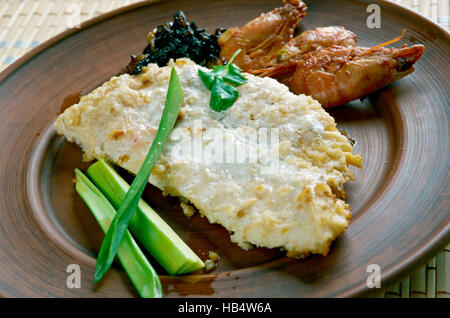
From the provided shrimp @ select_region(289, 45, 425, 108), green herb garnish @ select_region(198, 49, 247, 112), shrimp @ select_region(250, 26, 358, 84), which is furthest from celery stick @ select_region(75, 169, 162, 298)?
shrimp @ select_region(289, 45, 425, 108)

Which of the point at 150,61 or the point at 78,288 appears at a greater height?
the point at 150,61

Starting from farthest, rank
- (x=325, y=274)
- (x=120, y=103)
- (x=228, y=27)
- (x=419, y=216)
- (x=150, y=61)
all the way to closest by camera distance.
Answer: (x=228, y=27)
(x=150, y=61)
(x=120, y=103)
(x=419, y=216)
(x=325, y=274)

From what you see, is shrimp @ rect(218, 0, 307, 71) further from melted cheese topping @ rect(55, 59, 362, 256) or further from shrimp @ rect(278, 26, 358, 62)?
melted cheese topping @ rect(55, 59, 362, 256)

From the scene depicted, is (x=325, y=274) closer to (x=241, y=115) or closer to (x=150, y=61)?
(x=241, y=115)

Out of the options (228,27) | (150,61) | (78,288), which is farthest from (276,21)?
(78,288)

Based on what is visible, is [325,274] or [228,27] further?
[228,27]

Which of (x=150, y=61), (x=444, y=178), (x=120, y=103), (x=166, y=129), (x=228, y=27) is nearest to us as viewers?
(x=444, y=178)

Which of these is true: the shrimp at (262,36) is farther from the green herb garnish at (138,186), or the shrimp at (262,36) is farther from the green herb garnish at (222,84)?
the green herb garnish at (138,186)

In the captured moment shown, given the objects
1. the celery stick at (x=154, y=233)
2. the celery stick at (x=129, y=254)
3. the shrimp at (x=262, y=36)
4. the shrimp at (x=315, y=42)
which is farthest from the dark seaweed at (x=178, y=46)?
the celery stick at (x=129, y=254)
